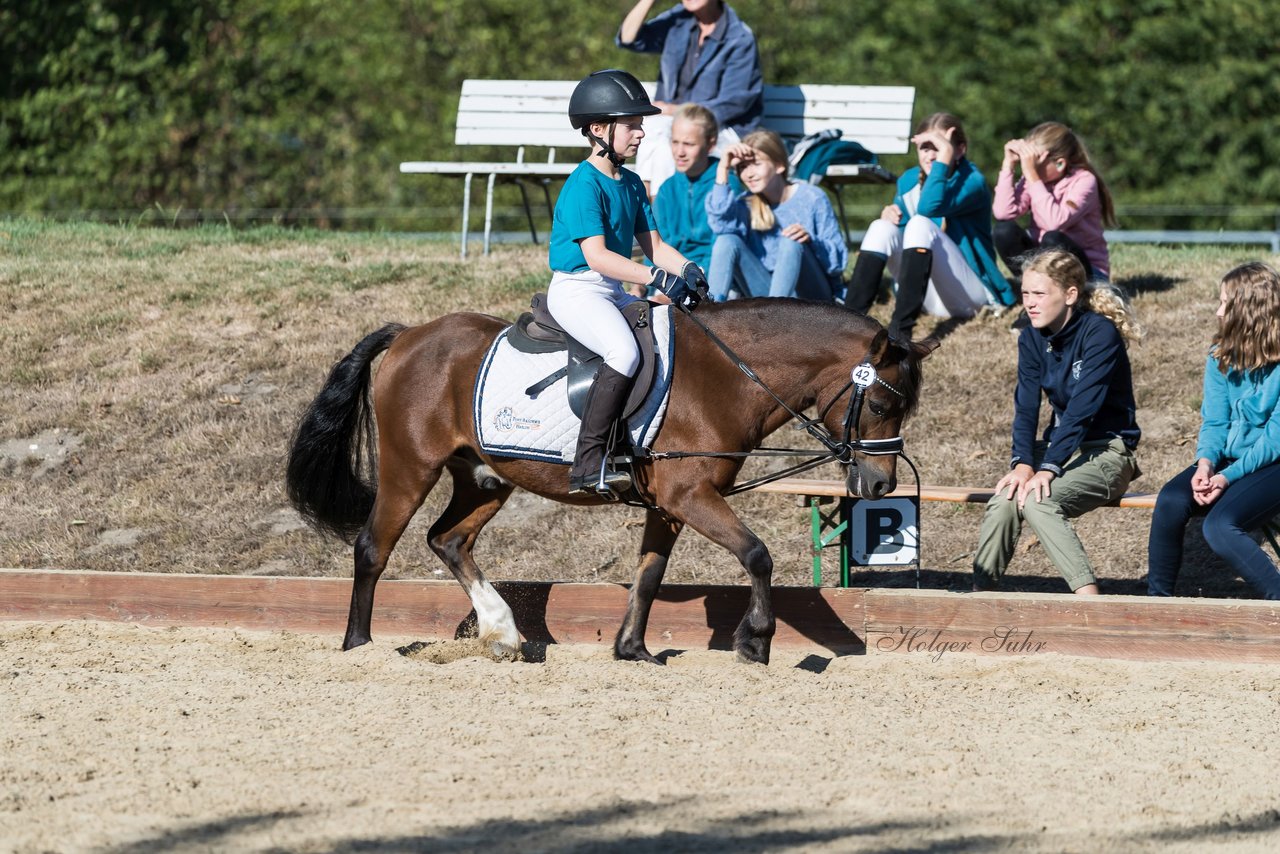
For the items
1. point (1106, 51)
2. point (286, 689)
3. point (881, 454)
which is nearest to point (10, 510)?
point (286, 689)

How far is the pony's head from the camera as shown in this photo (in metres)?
5.74

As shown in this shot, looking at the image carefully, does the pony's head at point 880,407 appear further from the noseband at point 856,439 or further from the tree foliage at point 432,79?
the tree foliage at point 432,79

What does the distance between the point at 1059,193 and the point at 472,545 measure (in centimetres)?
431

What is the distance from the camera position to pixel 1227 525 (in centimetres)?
606

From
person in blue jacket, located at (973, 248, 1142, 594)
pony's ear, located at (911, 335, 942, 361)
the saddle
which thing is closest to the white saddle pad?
the saddle

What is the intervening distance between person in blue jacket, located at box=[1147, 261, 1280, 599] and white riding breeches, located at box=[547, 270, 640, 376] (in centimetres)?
227

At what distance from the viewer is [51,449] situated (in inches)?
361

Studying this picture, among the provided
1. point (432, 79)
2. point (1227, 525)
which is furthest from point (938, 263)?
point (432, 79)

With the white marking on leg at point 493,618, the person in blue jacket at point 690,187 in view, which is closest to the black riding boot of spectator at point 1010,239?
the person in blue jacket at point 690,187

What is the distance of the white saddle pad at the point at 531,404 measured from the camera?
19.7 ft

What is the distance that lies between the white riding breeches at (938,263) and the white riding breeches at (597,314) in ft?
11.3

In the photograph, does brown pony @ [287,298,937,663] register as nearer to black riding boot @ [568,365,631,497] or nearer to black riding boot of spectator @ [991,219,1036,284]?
black riding boot @ [568,365,631,497]

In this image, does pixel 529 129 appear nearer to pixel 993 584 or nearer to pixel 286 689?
pixel 993 584

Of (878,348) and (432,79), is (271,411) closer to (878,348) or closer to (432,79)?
(878,348)
